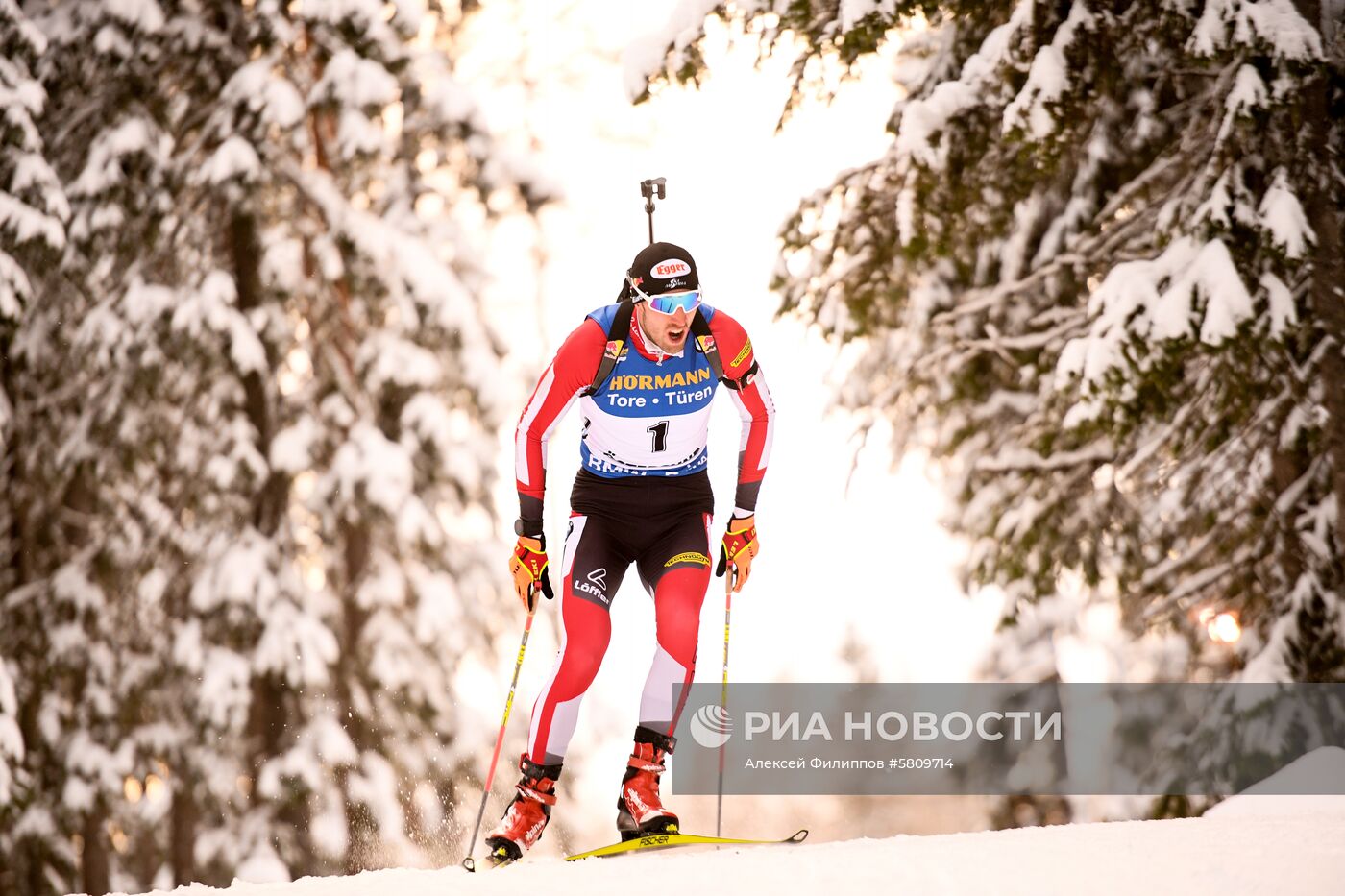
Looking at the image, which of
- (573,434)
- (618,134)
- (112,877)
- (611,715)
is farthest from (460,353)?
(112,877)

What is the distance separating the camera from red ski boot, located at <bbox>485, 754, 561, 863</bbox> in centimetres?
566

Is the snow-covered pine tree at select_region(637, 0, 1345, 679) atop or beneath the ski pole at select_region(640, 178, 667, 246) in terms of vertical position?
atop

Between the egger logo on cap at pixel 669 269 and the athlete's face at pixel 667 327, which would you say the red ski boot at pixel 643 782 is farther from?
the egger logo on cap at pixel 669 269

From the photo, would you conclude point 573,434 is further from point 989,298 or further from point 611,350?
point 611,350

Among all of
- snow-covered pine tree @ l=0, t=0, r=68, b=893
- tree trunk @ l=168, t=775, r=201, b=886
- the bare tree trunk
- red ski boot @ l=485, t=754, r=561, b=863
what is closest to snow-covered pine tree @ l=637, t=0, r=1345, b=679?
red ski boot @ l=485, t=754, r=561, b=863

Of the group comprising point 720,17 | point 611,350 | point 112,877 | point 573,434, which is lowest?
point 112,877

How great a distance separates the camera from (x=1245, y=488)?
923 centimetres

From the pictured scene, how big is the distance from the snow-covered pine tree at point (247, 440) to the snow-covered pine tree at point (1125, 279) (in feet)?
14.2

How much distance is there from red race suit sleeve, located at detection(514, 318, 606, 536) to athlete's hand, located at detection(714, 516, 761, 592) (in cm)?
97

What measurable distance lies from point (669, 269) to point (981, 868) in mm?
2774

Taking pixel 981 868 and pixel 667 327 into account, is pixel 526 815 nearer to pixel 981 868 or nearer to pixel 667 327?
A: pixel 981 868

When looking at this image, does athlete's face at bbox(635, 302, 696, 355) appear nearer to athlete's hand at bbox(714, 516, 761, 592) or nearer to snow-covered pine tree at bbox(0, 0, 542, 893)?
athlete's hand at bbox(714, 516, 761, 592)

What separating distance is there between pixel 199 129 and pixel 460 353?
3627 mm

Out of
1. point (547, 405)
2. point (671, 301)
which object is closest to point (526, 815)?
point (547, 405)
